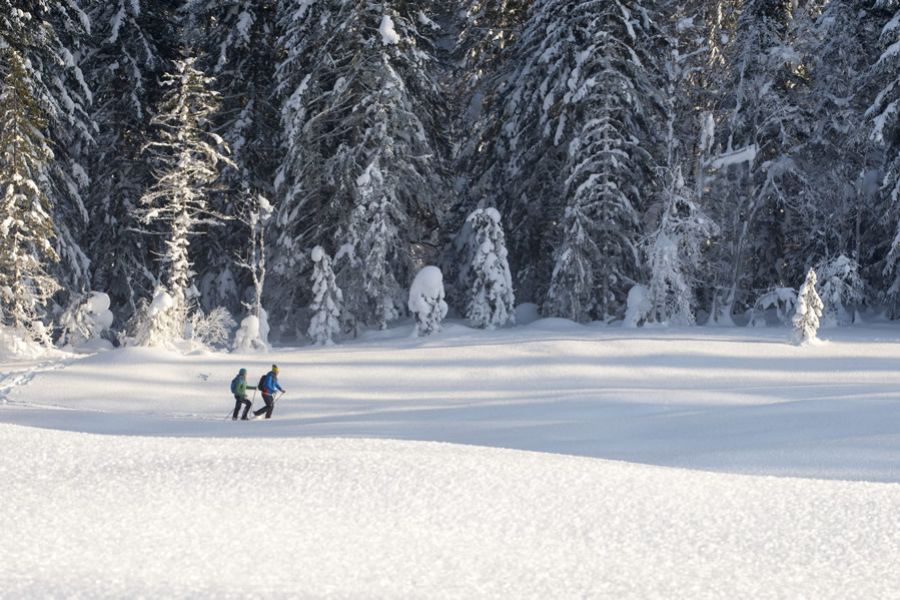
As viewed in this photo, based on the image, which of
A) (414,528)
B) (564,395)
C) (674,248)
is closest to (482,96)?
(674,248)

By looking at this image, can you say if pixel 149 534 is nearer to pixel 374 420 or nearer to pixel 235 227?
pixel 374 420

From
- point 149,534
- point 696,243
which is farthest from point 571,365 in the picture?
point 149,534

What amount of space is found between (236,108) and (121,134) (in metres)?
4.07

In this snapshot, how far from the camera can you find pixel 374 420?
20.1 m

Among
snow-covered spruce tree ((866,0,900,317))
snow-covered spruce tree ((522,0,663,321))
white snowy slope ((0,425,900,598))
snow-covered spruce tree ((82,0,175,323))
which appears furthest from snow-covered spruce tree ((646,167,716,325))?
white snowy slope ((0,425,900,598))

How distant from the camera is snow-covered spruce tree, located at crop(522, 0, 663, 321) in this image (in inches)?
1184

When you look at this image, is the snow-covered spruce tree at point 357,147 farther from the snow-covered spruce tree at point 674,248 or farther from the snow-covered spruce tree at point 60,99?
the snow-covered spruce tree at point 674,248

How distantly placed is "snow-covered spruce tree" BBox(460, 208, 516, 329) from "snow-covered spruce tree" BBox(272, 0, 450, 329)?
100 inches

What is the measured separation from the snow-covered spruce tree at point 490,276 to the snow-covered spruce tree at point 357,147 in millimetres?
2551

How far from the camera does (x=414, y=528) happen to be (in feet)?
26.4

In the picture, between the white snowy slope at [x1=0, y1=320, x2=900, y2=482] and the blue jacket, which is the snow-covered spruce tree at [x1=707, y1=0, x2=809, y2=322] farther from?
the blue jacket

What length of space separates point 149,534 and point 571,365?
16643 millimetres

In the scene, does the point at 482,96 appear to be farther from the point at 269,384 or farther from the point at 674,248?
the point at 269,384

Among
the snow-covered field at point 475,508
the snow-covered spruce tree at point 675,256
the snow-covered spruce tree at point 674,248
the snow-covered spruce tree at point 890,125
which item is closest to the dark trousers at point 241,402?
the snow-covered field at point 475,508
